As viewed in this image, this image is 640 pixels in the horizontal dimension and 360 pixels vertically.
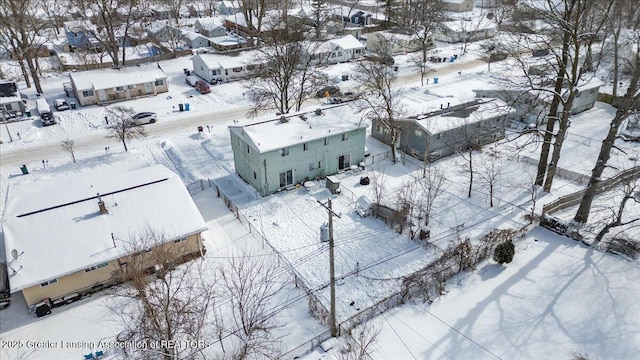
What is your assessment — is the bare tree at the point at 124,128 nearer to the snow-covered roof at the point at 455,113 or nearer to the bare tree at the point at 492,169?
the snow-covered roof at the point at 455,113

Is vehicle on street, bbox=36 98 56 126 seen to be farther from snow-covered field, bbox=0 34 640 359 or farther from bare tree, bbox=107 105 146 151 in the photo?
bare tree, bbox=107 105 146 151

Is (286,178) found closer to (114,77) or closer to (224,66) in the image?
(224,66)

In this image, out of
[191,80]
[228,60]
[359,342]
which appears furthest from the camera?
[228,60]

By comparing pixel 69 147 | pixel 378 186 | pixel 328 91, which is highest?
pixel 328 91

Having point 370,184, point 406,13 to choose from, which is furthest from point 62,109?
point 406,13

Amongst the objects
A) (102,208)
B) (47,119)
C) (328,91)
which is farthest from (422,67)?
(47,119)

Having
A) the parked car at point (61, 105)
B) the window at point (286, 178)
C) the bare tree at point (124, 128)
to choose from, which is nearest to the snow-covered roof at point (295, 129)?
the window at point (286, 178)
